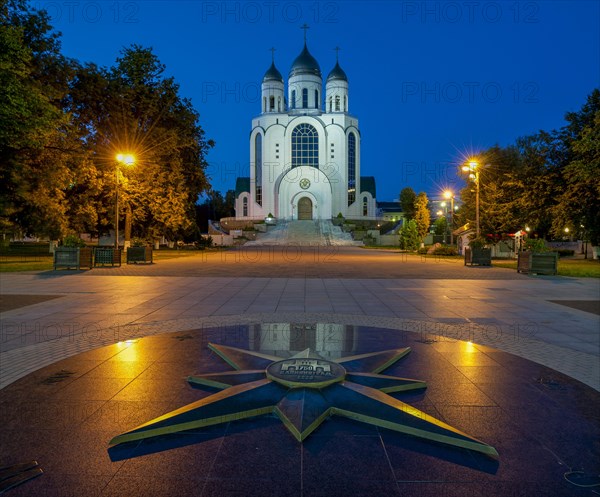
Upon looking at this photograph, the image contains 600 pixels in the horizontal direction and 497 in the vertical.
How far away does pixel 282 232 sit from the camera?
62156 mm

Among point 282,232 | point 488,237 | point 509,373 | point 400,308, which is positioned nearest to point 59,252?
point 400,308

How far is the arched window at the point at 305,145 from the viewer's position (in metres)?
76.8

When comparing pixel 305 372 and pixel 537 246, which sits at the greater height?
pixel 537 246

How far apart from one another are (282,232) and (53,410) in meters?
57.8

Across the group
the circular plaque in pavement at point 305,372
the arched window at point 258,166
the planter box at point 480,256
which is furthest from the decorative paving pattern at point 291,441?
the arched window at point 258,166

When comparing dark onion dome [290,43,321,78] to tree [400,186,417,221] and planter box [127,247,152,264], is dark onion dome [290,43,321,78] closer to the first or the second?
tree [400,186,417,221]

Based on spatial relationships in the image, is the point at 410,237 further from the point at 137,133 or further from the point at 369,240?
the point at 137,133

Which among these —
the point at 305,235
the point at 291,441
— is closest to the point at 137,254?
the point at 291,441

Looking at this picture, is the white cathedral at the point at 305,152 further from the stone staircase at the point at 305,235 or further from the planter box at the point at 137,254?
the planter box at the point at 137,254

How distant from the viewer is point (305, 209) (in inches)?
2963

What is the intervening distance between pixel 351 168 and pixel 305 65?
19.5 meters

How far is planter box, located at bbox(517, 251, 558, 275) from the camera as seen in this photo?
18.8 m

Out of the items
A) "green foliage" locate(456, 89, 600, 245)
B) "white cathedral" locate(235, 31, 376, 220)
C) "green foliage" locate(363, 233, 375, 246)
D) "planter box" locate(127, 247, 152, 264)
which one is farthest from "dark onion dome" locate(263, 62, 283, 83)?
"planter box" locate(127, 247, 152, 264)

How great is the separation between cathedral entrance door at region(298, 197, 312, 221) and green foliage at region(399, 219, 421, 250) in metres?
33.6
